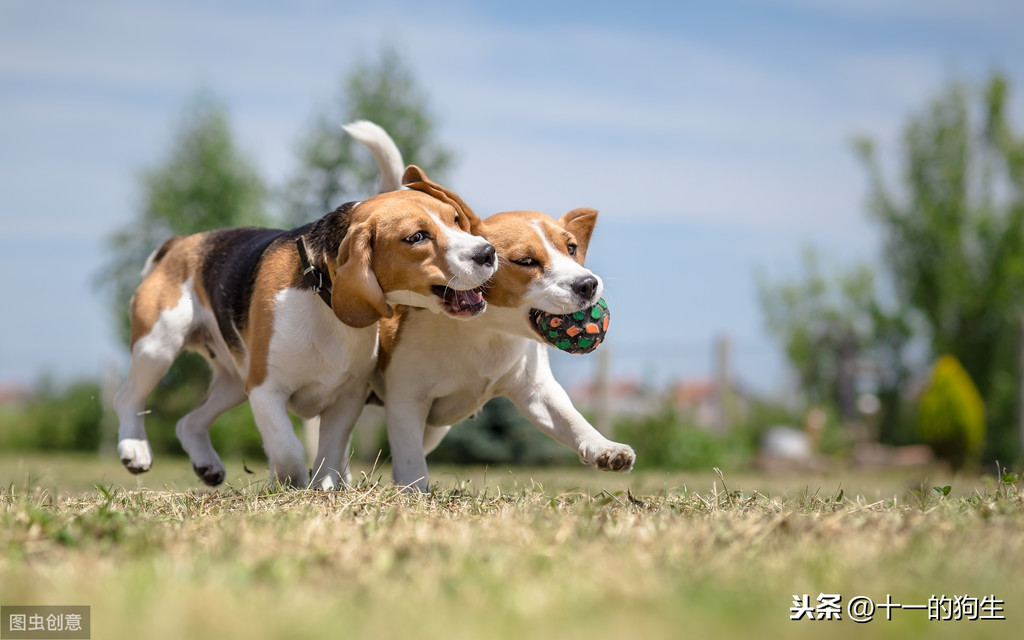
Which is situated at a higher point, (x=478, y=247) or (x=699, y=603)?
(x=478, y=247)

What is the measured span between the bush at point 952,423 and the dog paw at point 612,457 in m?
13.7

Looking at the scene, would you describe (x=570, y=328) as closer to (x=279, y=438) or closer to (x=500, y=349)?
(x=500, y=349)

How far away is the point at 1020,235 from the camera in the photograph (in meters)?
22.5

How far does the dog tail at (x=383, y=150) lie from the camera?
5699 mm

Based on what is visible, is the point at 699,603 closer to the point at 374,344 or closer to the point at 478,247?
the point at 478,247

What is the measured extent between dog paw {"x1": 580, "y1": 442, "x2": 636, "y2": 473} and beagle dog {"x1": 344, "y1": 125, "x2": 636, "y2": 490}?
0.01 metres

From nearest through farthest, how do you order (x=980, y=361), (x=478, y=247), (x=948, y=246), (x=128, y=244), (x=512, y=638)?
1. (x=512, y=638)
2. (x=478, y=247)
3. (x=128, y=244)
4. (x=980, y=361)
5. (x=948, y=246)

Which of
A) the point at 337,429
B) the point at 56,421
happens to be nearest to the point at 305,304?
the point at 337,429

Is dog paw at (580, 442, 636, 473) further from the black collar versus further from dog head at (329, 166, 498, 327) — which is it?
the black collar

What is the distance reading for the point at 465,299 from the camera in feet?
15.0

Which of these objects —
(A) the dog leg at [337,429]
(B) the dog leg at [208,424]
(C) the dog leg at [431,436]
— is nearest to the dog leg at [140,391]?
→ (B) the dog leg at [208,424]

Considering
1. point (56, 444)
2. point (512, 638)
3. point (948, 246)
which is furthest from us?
point (948, 246)

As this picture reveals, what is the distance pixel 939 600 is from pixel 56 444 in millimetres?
19426

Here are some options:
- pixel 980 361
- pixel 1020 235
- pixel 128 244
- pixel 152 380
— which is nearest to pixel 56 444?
pixel 128 244
